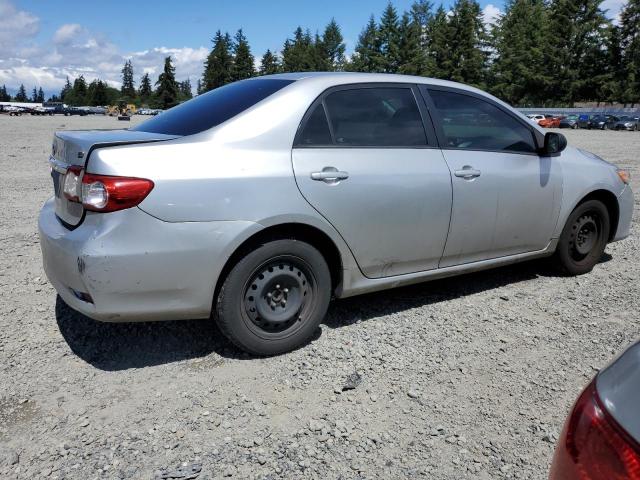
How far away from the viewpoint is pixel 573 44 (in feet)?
227

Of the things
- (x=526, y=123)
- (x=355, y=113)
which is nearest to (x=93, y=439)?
(x=355, y=113)

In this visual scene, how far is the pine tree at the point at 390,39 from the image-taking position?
270ft

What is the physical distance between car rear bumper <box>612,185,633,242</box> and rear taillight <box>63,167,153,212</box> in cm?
425

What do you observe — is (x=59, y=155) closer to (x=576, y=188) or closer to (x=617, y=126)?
(x=576, y=188)

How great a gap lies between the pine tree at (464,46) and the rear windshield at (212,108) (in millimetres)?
75317

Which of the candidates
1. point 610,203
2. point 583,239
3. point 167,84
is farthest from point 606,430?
point 167,84

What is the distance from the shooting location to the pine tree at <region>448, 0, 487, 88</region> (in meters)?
74.6

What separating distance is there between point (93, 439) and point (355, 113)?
242cm

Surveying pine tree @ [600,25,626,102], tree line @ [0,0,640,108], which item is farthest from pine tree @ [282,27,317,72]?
pine tree @ [600,25,626,102]

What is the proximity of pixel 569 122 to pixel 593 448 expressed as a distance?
174ft

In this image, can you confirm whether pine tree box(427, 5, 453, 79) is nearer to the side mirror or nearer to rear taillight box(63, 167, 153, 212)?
the side mirror

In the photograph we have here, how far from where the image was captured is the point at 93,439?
2.56 meters

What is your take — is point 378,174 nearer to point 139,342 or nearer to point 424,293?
point 424,293

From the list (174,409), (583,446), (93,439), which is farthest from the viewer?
(174,409)
